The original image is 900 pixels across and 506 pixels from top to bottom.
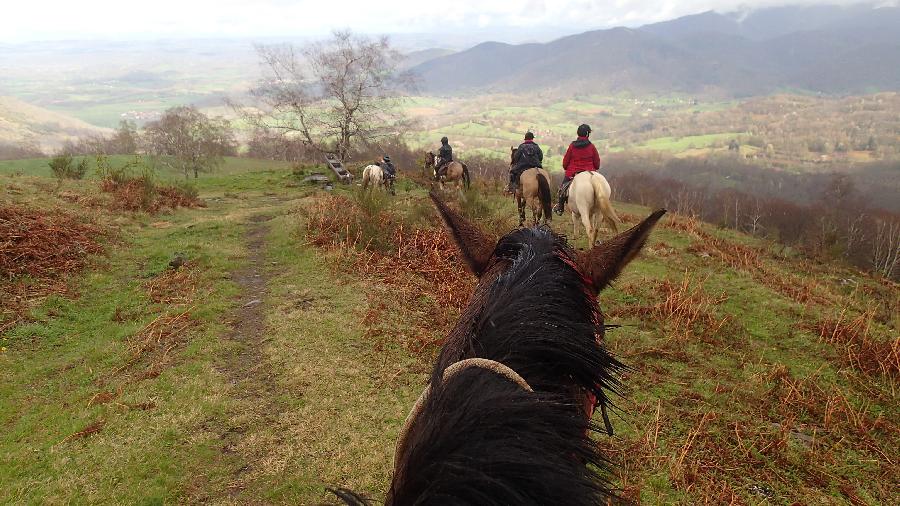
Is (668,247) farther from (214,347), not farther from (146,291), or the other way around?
(146,291)

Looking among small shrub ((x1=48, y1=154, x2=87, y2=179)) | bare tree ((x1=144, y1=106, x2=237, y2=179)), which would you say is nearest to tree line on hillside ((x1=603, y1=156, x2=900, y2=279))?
small shrub ((x1=48, y1=154, x2=87, y2=179))

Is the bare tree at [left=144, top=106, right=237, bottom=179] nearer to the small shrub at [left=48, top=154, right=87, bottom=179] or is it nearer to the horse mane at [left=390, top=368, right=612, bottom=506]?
the small shrub at [left=48, top=154, right=87, bottom=179]

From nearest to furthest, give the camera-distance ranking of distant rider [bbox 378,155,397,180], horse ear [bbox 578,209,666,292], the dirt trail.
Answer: horse ear [bbox 578,209,666,292] < the dirt trail < distant rider [bbox 378,155,397,180]

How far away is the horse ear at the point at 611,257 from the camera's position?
227 centimetres

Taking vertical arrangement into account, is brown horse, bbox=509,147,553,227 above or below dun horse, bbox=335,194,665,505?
below

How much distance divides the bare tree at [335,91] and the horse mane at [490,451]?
25.6m

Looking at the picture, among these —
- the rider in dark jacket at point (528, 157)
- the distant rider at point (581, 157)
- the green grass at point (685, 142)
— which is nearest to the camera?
the distant rider at point (581, 157)

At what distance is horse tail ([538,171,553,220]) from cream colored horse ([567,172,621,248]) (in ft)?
2.87

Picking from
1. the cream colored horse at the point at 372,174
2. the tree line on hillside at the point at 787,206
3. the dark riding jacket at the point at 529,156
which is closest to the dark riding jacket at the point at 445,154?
the cream colored horse at the point at 372,174

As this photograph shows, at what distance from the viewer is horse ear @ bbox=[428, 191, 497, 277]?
104 inches

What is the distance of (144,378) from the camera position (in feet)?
16.7

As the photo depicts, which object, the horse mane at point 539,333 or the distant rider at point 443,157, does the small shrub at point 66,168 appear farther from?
the horse mane at point 539,333

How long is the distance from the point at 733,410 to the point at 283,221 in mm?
10601

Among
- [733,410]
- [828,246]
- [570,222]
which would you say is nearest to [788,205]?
[828,246]
